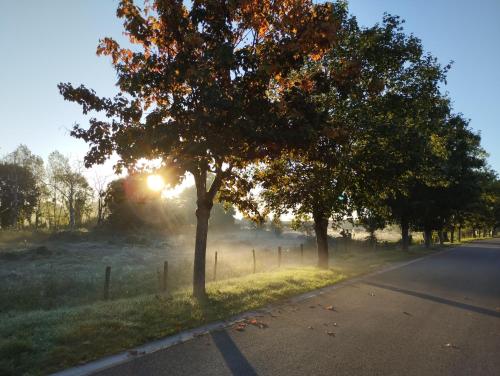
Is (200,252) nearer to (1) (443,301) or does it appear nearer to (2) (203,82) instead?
(2) (203,82)

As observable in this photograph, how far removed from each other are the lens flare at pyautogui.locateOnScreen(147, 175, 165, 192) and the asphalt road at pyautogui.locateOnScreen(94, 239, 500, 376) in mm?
4531

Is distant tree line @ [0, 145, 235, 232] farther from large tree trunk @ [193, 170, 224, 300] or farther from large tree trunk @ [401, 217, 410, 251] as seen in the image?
large tree trunk @ [193, 170, 224, 300]

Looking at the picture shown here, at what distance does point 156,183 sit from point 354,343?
683cm

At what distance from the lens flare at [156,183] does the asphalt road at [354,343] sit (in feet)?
14.9

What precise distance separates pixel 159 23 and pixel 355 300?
32.1 feet

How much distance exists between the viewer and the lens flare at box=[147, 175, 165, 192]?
10.7m

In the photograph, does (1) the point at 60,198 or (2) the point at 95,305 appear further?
(1) the point at 60,198

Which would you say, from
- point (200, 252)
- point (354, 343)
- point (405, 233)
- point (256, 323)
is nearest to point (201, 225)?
point (200, 252)

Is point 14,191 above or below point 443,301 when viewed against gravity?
above

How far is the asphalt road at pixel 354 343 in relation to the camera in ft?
19.3

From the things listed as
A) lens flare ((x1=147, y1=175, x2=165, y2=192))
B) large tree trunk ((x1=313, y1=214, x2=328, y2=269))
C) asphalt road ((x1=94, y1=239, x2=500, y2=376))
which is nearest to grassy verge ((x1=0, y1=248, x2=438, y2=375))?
asphalt road ((x1=94, y1=239, x2=500, y2=376))

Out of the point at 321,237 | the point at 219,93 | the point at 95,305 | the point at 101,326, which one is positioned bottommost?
the point at 95,305

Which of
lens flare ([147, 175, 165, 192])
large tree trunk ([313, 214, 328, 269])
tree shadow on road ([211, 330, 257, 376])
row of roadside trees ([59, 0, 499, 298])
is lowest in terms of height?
tree shadow on road ([211, 330, 257, 376])

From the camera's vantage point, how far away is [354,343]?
23.6ft
